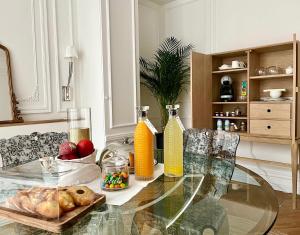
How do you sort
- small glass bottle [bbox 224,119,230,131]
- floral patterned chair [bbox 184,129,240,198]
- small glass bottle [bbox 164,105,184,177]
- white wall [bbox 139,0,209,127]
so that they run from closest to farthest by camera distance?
small glass bottle [bbox 164,105,184,177] → floral patterned chair [bbox 184,129,240,198] → small glass bottle [bbox 224,119,230,131] → white wall [bbox 139,0,209,127]

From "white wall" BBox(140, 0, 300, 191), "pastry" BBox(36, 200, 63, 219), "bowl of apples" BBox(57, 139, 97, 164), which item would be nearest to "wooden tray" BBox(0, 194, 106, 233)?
"pastry" BBox(36, 200, 63, 219)

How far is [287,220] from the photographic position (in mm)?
2215

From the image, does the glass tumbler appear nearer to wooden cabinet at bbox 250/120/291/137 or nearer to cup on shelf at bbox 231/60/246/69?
wooden cabinet at bbox 250/120/291/137

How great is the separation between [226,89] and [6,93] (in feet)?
8.01

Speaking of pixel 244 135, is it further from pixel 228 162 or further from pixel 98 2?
pixel 98 2

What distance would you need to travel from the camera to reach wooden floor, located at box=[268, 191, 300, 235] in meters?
2.03

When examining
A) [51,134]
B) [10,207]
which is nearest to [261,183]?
[10,207]

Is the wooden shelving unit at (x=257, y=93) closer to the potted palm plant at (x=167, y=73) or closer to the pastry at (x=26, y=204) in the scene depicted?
the potted palm plant at (x=167, y=73)

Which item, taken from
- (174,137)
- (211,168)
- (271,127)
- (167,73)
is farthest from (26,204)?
(167,73)

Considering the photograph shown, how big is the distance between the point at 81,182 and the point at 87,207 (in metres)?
0.31

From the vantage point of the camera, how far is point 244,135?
8.94ft

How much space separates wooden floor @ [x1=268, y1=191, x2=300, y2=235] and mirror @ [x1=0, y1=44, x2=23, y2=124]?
8.21 feet

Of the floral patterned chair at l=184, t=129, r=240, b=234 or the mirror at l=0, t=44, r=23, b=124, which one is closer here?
the floral patterned chair at l=184, t=129, r=240, b=234

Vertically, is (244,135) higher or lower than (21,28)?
lower
